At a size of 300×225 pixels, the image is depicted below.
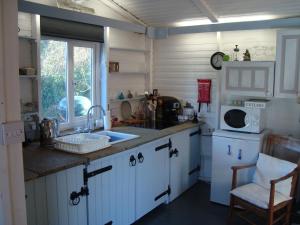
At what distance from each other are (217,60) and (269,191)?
178cm

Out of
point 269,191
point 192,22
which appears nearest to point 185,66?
point 192,22

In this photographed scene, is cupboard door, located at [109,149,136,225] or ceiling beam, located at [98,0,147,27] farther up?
ceiling beam, located at [98,0,147,27]

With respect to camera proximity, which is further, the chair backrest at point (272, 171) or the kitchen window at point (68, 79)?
the kitchen window at point (68, 79)

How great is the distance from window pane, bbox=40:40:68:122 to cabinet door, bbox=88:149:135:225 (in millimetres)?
1015

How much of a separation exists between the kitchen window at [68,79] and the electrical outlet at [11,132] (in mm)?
1493

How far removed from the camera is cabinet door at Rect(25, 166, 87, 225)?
2090mm

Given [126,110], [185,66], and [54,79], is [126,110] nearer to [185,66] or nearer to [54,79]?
[185,66]

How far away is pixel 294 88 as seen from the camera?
126 inches

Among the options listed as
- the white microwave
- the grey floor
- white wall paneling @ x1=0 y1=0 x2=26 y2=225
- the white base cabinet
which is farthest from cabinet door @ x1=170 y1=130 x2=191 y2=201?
white wall paneling @ x1=0 y1=0 x2=26 y2=225

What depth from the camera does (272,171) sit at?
10.3 ft

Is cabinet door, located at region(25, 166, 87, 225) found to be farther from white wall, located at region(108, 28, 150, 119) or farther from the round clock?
the round clock

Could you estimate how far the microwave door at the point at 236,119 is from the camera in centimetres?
351

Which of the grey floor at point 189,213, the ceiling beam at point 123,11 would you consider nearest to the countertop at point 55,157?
the grey floor at point 189,213

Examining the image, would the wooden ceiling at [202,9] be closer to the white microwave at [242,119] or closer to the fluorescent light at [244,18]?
the fluorescent light at [244,18]
